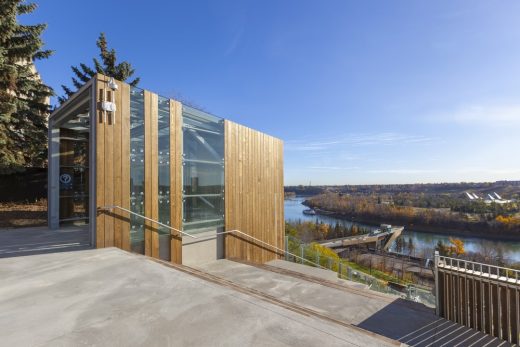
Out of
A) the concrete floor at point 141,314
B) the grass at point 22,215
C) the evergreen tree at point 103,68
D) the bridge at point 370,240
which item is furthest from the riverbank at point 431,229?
the grass at point 22,215

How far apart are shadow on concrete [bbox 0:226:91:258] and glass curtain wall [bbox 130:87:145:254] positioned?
83 centimetres

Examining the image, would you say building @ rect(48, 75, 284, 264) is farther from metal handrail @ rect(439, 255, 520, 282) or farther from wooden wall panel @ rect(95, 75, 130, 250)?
metal handrail @ rect(439, 255, 520, 282)

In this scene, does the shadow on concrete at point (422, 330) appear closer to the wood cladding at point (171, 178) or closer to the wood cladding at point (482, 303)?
the wood cladding at point (482, 303)

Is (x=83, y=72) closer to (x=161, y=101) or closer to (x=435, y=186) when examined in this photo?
(x=161, y=101)

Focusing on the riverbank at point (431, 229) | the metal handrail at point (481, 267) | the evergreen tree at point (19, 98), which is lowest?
the riverbank at point (431, 229)

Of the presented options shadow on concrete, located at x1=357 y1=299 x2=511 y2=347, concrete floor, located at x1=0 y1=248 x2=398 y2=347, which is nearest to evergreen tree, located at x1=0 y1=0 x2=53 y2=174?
concrete floor, located at x1=0 y1=248 x2=398 y2=347

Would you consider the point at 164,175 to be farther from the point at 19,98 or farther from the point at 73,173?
the point at 19,98

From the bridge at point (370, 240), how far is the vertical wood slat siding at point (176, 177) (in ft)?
135

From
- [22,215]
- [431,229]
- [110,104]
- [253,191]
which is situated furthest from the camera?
[431,229]

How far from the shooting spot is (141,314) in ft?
7.63

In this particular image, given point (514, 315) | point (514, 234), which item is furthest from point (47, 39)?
point (514, 234)

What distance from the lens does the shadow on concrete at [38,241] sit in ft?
15.2

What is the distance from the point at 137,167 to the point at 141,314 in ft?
11.6

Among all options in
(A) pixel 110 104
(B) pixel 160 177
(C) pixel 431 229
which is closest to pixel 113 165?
(B) pixel 160 177
